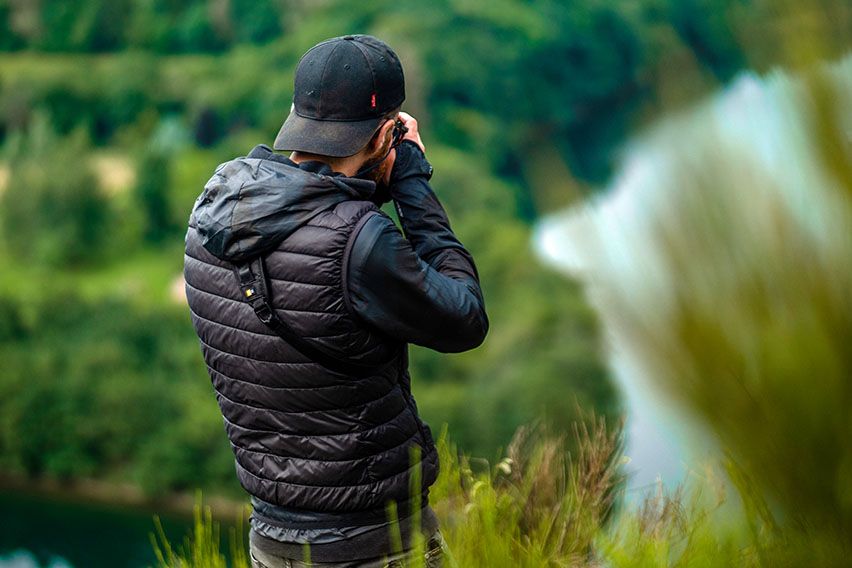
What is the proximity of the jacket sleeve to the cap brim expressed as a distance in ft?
0.56

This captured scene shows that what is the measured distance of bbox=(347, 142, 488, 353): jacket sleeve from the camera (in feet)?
6.00

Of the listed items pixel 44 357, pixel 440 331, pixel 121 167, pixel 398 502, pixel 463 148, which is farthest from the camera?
pixel 121 167

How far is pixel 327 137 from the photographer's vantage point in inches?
77.1

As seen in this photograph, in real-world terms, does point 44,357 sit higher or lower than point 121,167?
lower

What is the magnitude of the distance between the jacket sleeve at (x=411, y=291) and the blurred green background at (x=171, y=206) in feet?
34.3

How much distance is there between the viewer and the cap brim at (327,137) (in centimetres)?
195

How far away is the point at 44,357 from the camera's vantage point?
113 feet

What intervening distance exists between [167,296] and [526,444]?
37.7 meters

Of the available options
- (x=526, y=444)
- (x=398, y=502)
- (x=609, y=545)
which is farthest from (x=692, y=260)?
(x=526, y=444)

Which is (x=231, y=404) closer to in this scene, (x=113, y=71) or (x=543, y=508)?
(x=543, y=508)

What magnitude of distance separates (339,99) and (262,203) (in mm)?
240

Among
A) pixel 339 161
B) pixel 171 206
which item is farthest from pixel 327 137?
pixel 171 206

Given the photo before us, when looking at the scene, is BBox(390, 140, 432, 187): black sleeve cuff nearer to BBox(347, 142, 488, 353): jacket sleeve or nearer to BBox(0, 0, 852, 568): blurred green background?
BBox(347, 142, 488, 353): jacket sleeve

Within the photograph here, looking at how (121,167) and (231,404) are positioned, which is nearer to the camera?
(231,404)
